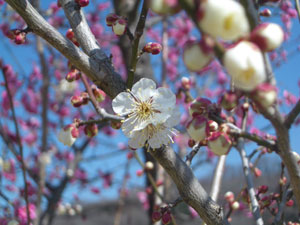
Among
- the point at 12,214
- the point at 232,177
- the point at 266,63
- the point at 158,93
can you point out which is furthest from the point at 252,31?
the point at 232,177

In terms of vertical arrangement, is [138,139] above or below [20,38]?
below

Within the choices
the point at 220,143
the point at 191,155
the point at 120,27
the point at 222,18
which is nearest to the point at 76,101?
the point at 120,27

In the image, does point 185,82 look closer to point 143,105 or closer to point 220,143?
point 143,105

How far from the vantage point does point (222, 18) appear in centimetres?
48

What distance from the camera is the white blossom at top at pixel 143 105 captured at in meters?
0.95

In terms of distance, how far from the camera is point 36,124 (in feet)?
15.8

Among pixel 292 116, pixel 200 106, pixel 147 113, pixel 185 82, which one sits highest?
pixel 185 82

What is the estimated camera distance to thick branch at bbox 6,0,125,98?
0.90 meters

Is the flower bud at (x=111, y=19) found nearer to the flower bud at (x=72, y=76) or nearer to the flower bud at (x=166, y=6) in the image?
the flower bud at (x=72, y=76)

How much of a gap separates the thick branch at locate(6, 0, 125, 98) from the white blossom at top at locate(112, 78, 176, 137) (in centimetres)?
5

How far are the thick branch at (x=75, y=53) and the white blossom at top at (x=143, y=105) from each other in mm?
47

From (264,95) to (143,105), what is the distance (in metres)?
0.58

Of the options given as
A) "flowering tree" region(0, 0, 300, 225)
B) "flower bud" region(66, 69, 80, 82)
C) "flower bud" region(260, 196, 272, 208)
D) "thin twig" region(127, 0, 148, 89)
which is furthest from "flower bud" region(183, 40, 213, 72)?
"flower bud" region(260, 196, 272, 208)

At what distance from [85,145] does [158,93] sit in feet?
8.61
